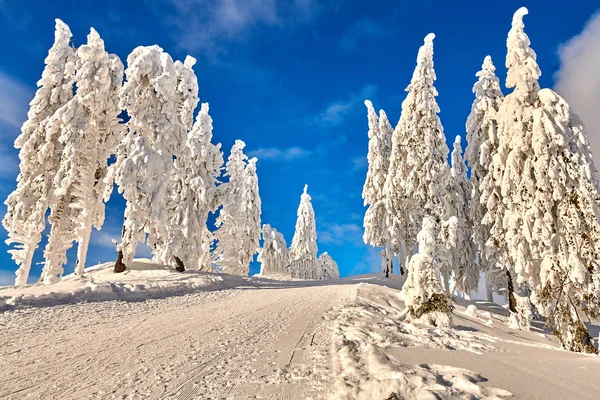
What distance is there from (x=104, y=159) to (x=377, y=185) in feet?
68.8

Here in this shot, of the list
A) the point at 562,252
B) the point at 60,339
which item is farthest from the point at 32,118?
the point at 562,252

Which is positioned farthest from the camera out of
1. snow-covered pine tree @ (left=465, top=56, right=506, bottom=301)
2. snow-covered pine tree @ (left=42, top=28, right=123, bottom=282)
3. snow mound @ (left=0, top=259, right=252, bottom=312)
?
snow-covered pine tree @ (left=465, top=56, right=506, bottom=301)

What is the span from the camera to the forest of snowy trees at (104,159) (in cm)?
1759

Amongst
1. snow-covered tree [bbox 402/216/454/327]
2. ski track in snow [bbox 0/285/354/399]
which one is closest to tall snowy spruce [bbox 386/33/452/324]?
snow-covered tree [bbox 402/216/454/327]

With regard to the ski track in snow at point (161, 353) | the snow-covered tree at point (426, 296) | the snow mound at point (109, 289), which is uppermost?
the snow-covered tree at point (426, 296)

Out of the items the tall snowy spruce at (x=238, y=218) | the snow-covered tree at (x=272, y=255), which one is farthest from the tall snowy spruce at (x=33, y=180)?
the snow-covered tree at (x=272, y=255)

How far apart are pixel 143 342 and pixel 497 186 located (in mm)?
17779

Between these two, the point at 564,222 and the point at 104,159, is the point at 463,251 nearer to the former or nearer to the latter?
the point at 564,222

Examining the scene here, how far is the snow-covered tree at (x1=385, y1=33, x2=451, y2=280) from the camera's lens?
2417cm

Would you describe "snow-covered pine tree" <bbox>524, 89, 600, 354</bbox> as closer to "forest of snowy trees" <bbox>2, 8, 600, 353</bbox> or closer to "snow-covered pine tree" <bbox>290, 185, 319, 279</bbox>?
"forest of snowy trees" <bbox>2, 8, 600, 353</bbox>

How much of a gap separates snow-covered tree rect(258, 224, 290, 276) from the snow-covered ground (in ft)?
118

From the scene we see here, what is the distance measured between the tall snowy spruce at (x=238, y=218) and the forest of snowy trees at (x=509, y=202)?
1442 cm

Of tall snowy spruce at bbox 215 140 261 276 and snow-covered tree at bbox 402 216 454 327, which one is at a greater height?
tall snowy spruce at bbox 215 140 261 276

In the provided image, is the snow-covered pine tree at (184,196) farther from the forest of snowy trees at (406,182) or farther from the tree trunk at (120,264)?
the tree trunk at (120,264)
